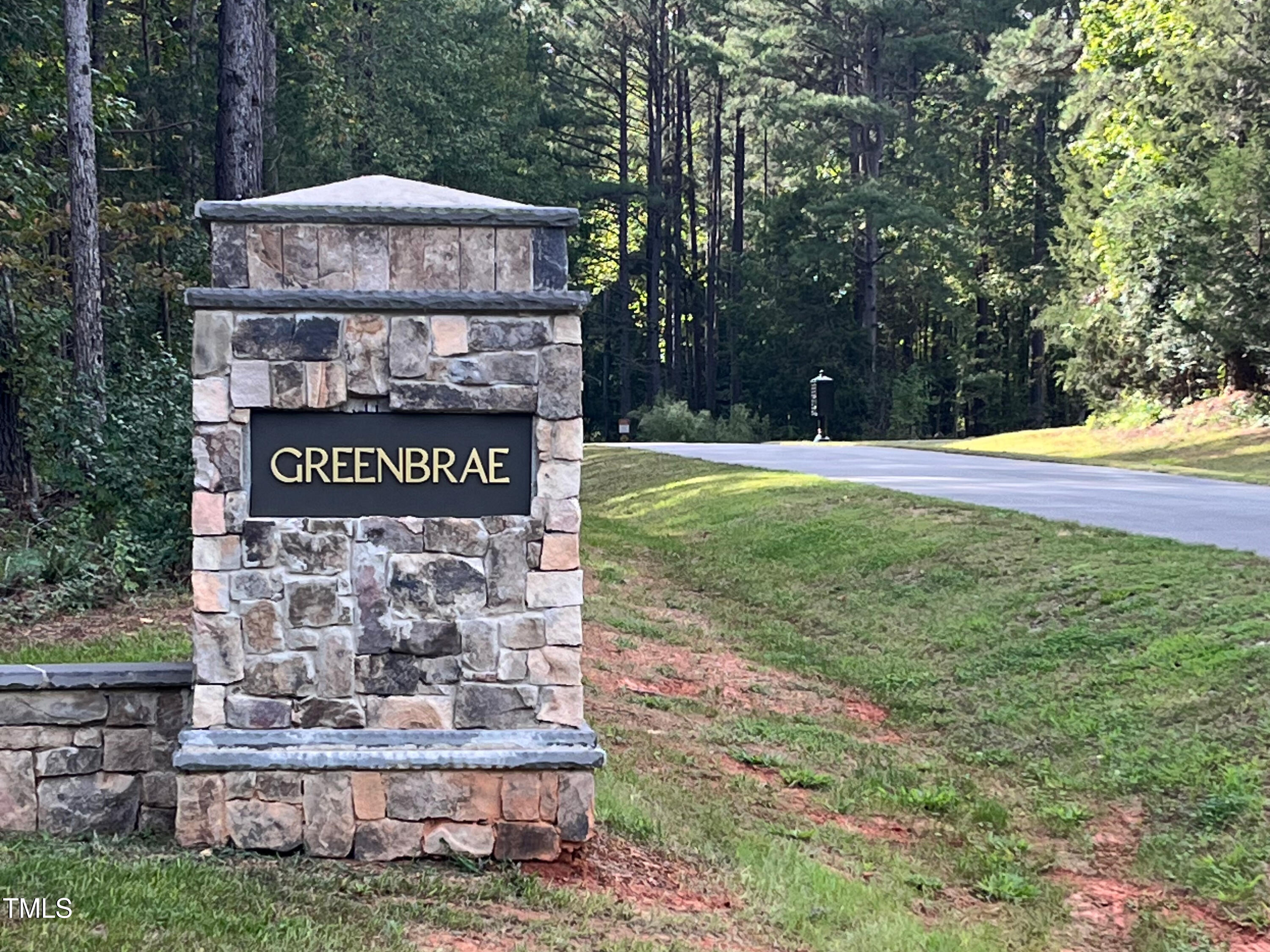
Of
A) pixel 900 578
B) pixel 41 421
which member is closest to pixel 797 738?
pixel 900 578

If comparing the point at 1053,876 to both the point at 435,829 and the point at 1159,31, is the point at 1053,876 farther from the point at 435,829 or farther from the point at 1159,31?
the point at 1159,31

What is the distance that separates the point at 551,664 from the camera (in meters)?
4.88

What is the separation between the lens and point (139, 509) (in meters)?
10.2

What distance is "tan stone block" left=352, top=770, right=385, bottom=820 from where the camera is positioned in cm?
478

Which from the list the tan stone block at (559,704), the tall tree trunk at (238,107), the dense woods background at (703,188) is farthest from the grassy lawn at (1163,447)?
the tan stone block at (559,704)

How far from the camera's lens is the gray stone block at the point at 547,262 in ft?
15.6

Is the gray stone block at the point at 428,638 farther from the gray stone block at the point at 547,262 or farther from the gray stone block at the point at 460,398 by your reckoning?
the gray stone block at the point at 547,262

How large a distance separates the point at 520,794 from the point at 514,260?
1.92 m

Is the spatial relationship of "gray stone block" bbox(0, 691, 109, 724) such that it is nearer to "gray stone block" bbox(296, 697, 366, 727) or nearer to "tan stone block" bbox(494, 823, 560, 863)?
"gray stone block" bbox(296, 697, 366, 727)

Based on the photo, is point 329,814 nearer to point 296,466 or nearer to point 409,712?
point 409,712

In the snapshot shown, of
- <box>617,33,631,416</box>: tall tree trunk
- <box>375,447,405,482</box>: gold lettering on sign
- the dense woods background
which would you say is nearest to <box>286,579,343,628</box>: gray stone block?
<box>375,447,405,482</box>: gold lettering on sign

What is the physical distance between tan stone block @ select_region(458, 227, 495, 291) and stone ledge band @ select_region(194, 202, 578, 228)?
0.14 ft

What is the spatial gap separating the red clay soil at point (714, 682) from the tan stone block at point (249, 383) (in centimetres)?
409

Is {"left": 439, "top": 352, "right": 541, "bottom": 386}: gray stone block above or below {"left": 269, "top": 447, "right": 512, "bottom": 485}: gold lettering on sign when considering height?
above
